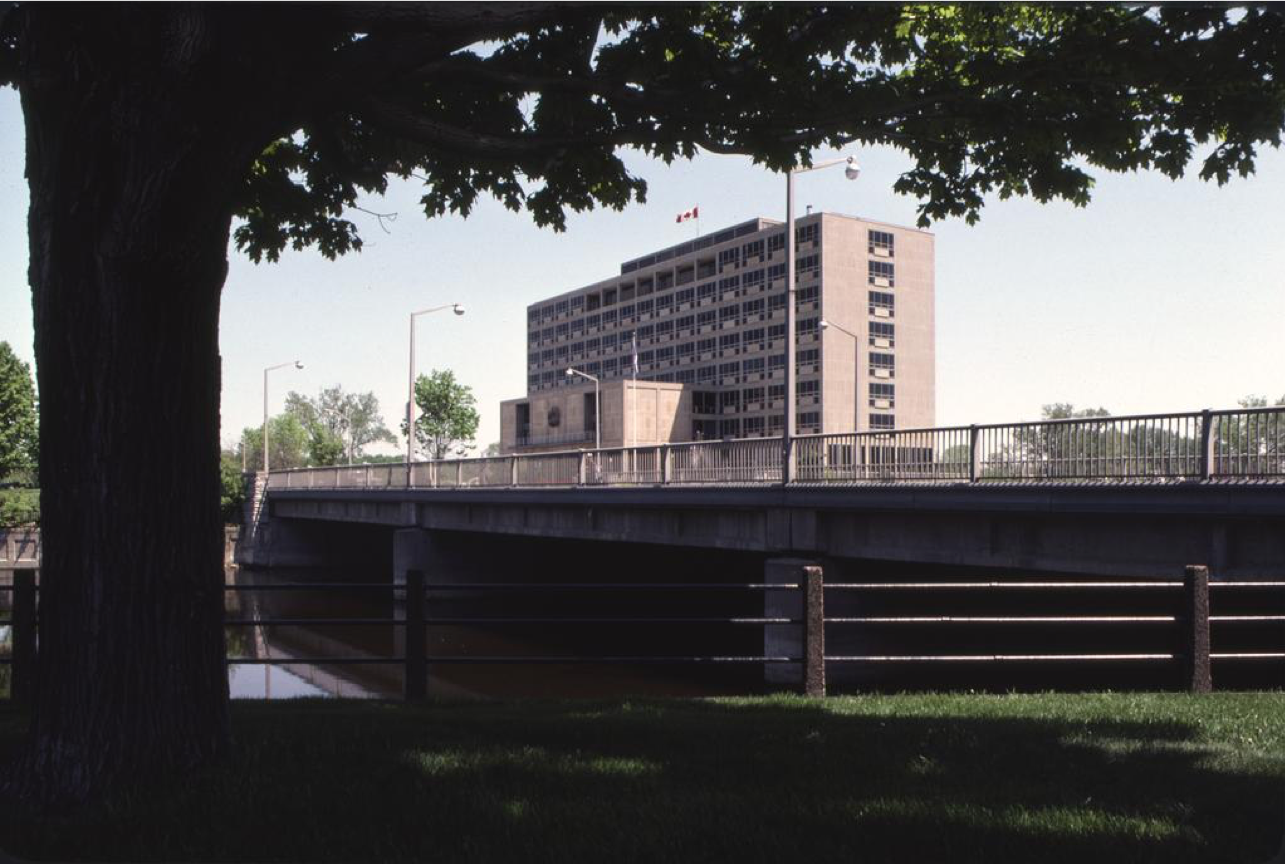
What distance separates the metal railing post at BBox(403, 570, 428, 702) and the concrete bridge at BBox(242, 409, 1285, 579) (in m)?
10.4

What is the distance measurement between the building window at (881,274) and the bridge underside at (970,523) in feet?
218

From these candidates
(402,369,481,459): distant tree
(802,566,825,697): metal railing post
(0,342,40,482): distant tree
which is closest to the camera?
(802,566,825,697): metal railing post

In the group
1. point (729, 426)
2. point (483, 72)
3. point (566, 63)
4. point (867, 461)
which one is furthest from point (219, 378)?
point (729, 426)

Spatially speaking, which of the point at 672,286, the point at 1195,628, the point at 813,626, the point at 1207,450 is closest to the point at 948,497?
the point at 1207,450

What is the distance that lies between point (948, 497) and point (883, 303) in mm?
78561

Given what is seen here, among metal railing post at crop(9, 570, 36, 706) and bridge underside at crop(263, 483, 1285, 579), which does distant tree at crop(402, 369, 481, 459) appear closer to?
bridge underside at crop(263, 483, 1285, 579)

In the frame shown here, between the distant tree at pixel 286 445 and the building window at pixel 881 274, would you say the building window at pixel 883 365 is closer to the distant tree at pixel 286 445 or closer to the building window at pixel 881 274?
the building window at pixel 881 274

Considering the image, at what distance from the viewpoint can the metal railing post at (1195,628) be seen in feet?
33.3

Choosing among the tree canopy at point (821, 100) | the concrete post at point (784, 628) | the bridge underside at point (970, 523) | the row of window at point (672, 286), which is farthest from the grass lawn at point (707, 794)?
the row of window at point (672, 286)

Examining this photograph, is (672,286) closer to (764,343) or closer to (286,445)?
(764,343)

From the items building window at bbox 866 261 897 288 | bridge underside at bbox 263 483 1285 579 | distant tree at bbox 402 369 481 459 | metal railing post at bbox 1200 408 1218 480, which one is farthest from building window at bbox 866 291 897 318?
metal railing post at bbox 1200 408 1218 480

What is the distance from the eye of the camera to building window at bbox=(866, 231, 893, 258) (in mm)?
93000

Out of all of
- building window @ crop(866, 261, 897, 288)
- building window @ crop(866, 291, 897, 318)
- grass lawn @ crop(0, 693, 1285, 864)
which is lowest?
grass lawn @ crop(0, 693, 1285, 864)

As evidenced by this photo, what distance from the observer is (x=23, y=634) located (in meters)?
9.24
